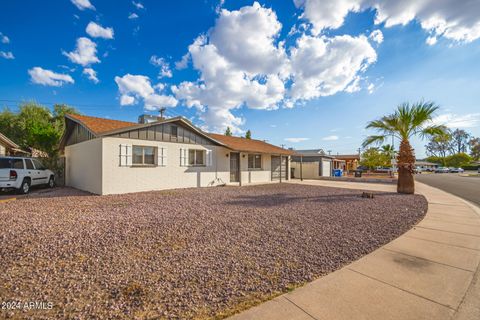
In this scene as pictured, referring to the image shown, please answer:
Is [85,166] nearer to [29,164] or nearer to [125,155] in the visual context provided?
[29,164]

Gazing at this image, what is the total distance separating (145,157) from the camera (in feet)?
35.8

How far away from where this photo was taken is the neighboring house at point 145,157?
31.8 feet

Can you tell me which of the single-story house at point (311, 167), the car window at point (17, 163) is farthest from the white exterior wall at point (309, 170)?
the car window at point (17, 163)

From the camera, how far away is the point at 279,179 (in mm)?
18453

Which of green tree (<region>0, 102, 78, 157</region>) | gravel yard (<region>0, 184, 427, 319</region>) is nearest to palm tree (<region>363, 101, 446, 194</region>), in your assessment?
gravel yard (<region>0, 184, 427, 319</region>)

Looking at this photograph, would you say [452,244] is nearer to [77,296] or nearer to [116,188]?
[77,296]

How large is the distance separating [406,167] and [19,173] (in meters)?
19.0

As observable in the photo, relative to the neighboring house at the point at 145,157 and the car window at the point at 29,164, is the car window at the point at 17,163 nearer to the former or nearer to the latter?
the car window at the point at 29,164

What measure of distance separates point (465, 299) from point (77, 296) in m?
4.51

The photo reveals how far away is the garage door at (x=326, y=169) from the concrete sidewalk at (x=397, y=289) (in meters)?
22.0

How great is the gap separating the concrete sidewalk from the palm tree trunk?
796cm

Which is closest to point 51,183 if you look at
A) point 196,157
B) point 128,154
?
point 128,154

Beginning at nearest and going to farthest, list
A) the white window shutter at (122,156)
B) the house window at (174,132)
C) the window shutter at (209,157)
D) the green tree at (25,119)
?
the white window shutter at (122,156) < the house window at (174,132) < the window shutter at (209,157) < the green tree at (25,119)

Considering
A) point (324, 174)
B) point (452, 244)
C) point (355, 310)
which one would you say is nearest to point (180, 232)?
point (355, 310)
